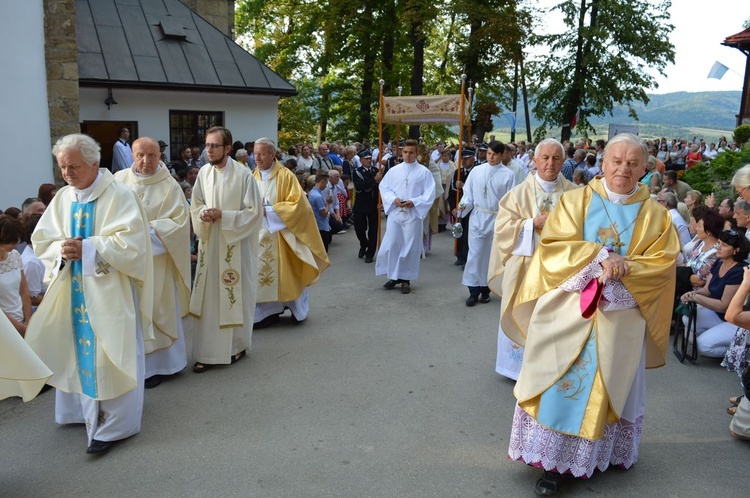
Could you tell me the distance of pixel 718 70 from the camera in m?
22.1

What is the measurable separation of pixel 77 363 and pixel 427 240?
785 cm

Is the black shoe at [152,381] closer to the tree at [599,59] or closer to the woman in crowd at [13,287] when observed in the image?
the woman in crowd at [13,287]

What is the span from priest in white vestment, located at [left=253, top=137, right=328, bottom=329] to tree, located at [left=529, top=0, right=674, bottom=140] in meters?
22.6

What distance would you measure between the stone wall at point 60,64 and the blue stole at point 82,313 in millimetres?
6833

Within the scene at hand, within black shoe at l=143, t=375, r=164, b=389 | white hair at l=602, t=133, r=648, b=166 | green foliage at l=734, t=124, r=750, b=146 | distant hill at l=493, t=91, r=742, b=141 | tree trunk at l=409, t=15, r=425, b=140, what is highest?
distant hill at l=493, t=91, r=742, b=141

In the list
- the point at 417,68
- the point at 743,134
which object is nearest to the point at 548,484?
the point at 743,134

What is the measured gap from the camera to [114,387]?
13.5 ft

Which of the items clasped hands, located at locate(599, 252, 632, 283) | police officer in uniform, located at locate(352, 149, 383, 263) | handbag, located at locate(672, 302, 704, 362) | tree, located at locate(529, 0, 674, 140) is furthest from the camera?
tree, located at locate(529, 0, 674, 140)

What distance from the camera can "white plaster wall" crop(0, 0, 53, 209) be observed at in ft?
29.7

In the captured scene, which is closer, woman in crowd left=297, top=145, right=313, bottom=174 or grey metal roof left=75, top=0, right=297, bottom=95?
woman in crowd left=297, top=145, right=313, bottom=174

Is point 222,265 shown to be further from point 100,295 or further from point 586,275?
point 586,275

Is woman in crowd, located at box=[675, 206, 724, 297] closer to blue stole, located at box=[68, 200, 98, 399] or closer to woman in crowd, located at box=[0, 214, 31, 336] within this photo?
blue stole, located at box=[68, 200, 98, 399]

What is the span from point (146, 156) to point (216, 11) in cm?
1756

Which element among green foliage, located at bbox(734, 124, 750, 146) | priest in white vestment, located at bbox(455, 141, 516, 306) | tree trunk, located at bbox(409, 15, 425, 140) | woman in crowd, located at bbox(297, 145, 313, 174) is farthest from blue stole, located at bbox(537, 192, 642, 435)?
tree trunk, located at bbox(409, 15, 425, 140)
